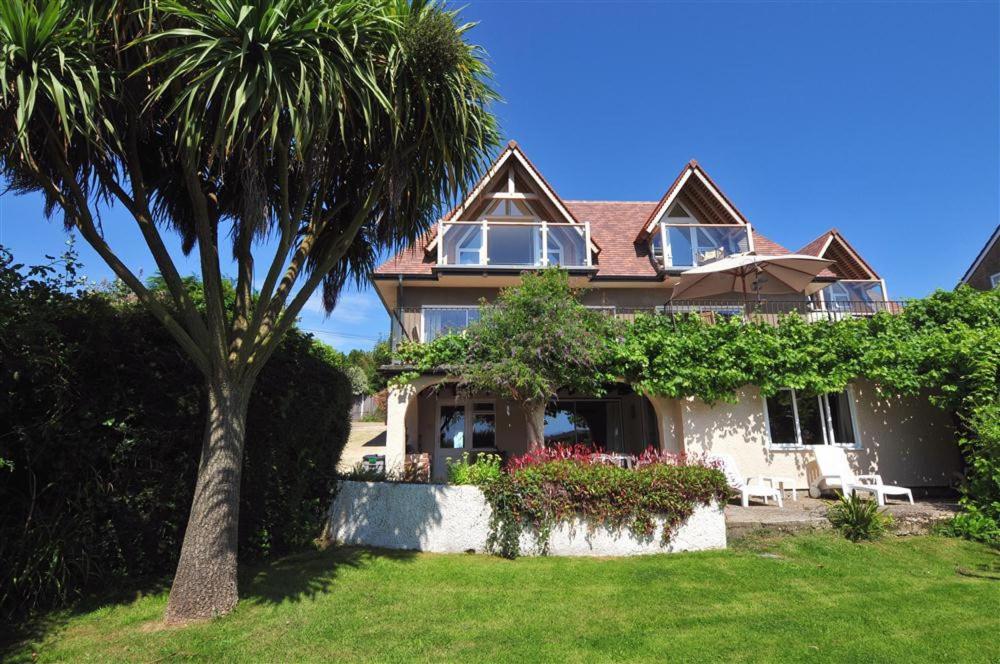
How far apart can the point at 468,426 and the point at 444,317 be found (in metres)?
3.63

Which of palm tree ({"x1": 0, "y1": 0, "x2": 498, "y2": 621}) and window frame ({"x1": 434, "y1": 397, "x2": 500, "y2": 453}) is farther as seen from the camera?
window frame ({"x1": 434, "y1": 397, "x2": 500, "y2": 453})

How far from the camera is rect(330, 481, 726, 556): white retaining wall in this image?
7.82 meters

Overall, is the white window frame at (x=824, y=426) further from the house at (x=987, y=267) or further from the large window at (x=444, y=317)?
the house at (x=987, y=267)

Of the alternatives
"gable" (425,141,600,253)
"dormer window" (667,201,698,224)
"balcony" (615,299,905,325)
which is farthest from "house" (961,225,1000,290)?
"gable" (425,141,600,253)

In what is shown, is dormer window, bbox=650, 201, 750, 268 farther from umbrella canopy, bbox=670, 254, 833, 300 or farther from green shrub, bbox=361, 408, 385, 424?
green shrub, bbox=361, 408, 385, 424

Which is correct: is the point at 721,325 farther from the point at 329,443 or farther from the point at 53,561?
the point at 53,561

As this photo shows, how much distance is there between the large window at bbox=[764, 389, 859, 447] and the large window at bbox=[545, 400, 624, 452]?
16.4ft

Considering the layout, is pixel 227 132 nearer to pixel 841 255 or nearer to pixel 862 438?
pixel 862 438

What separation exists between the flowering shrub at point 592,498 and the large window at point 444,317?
6.84 m

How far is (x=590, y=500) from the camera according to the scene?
7.87 meters

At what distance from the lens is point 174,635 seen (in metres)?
4.98

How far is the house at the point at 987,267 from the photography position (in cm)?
2155

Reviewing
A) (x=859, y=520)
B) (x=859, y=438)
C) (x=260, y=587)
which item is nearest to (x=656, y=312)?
(x=859, y=438)

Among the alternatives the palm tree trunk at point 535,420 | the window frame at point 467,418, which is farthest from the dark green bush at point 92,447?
the window frame at point 467,418
